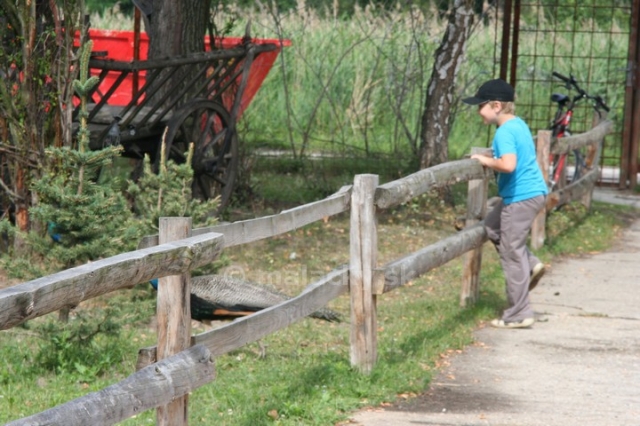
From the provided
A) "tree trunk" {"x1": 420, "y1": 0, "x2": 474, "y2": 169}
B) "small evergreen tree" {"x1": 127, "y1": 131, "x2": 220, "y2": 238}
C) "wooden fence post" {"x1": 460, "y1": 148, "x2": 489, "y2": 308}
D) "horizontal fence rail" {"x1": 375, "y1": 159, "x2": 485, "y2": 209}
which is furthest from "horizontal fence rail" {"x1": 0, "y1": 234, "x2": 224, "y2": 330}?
"tree trunk" {"x1": 420, "y1": 0, "x2": 474, "y2": 169}

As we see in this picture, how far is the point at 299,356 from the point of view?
6504 millimetres

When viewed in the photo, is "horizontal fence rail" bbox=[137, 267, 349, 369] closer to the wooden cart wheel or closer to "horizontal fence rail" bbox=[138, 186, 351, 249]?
"horizontal fence rail" bbox=[138, 186, 351, 249]

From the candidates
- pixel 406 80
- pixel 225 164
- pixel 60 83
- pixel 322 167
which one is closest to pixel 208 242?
pixel 60 83

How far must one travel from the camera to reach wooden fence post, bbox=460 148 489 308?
302 inches

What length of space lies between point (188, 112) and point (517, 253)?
3.41m

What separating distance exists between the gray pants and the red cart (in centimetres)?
290

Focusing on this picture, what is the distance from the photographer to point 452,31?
37.5 ft

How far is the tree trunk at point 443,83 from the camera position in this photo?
11328 mm

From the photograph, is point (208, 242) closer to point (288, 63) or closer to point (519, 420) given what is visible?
point (519, 420)

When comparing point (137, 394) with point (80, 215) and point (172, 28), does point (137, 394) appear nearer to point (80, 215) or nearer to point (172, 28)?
point (80, 215)

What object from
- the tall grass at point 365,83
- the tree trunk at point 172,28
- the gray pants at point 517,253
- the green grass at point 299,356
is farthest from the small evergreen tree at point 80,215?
the tall grass at point 365,83

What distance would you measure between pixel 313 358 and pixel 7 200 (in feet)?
9.19

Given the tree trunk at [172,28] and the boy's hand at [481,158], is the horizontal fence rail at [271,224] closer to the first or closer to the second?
the boy's hand at [481,158]

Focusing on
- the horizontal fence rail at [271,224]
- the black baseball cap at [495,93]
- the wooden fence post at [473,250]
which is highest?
the black baseball cap at [495,93]
